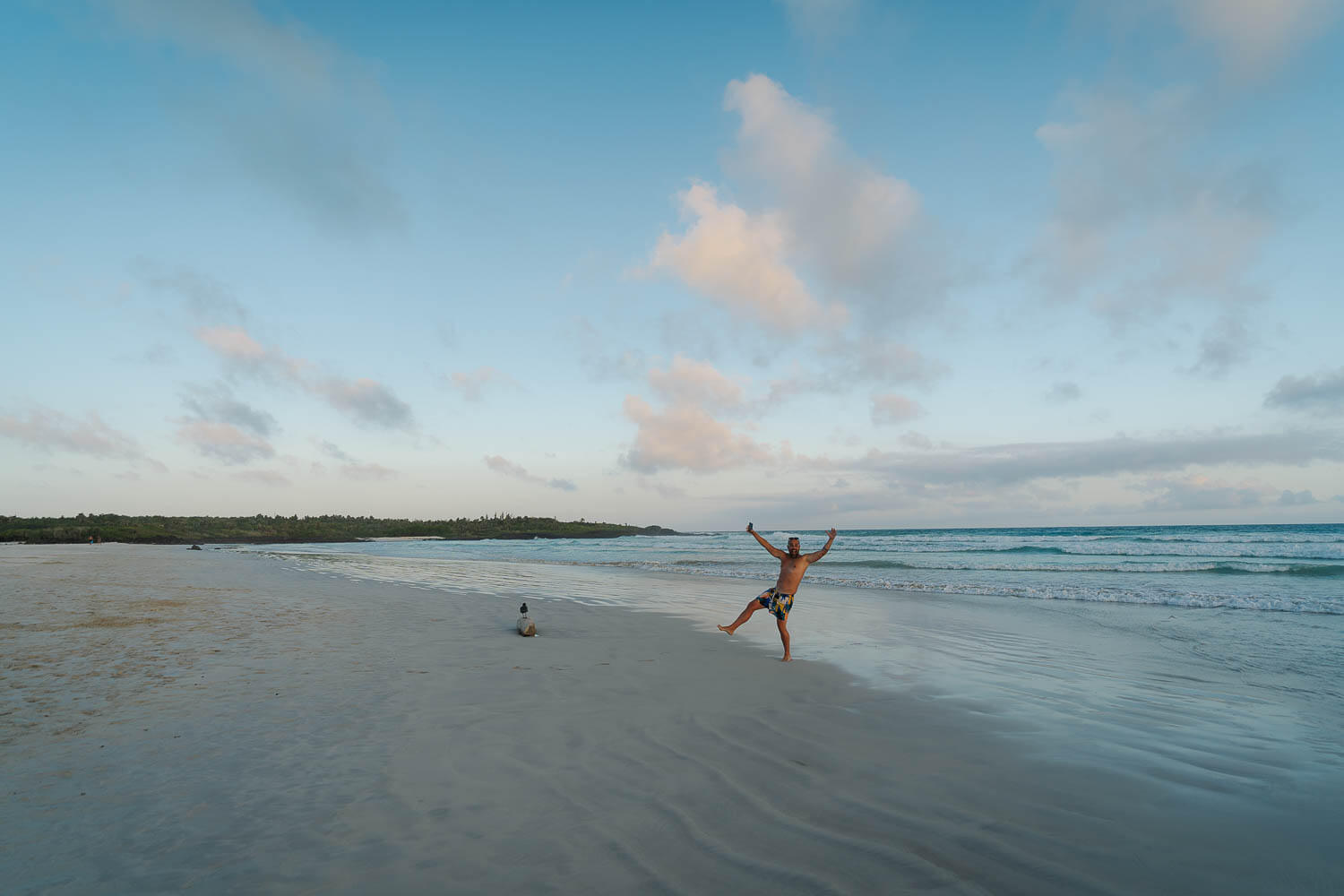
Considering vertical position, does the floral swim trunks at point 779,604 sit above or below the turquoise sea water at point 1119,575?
above

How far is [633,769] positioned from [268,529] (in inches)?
3609

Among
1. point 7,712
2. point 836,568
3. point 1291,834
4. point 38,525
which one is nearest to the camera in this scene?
point 1291,834

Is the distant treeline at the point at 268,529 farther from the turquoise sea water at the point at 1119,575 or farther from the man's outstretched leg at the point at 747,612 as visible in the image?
the man's outstretched leg at the point at 747,612

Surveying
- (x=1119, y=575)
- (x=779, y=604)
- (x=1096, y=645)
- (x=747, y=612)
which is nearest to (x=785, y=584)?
(x=779, y=604)

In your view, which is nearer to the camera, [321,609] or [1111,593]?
[321,609]

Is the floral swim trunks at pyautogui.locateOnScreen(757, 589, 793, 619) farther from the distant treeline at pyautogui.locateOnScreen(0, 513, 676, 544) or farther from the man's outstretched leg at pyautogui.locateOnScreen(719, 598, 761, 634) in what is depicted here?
the distant treeline at pyautogui.locateOnScreen(0, 513, 676, 544)

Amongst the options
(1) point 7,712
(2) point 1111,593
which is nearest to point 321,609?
Answer: (1) point 7,712

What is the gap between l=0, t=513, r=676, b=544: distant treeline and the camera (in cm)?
5639

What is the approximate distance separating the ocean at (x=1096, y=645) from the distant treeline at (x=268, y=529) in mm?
44662

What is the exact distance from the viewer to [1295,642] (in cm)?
1186

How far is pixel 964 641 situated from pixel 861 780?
820 cm

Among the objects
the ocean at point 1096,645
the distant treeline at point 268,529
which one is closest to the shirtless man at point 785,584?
the ocean at point 1096,645

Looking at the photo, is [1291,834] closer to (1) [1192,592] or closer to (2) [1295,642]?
(2) [1295,642]

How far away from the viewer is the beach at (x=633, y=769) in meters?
3.49
